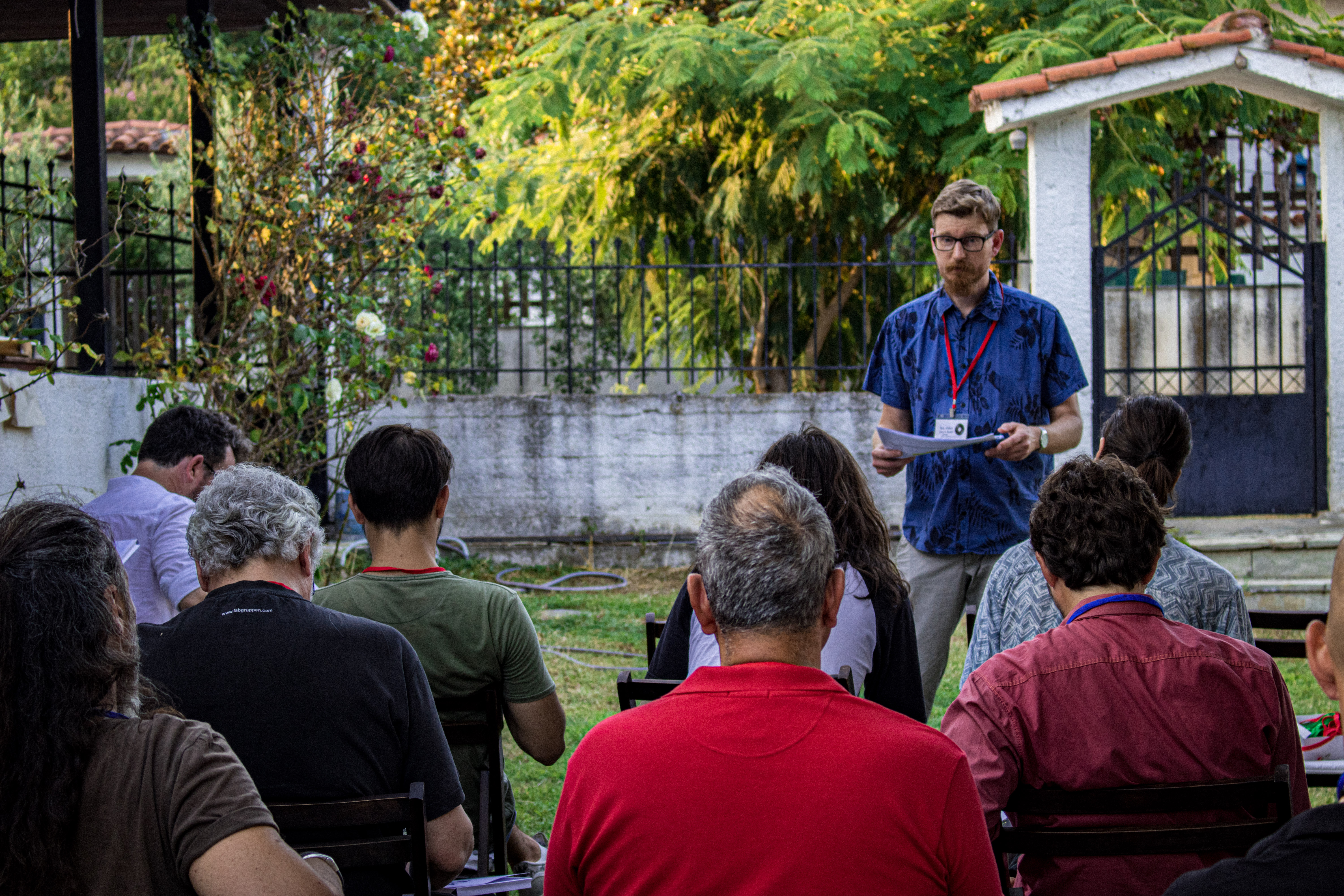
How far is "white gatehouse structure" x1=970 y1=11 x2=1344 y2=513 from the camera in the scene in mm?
7422

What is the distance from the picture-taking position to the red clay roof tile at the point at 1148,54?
732cm

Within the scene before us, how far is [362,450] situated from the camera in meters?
2.73

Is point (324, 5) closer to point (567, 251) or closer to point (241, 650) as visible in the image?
point (567, 251)

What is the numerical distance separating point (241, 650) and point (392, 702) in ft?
0.92

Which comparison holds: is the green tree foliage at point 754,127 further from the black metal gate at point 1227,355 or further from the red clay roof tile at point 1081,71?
the black metal gate at point 1227,355

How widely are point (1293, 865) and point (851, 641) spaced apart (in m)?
1.45

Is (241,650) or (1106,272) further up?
(1106,272)

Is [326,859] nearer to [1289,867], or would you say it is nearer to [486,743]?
[486,743]

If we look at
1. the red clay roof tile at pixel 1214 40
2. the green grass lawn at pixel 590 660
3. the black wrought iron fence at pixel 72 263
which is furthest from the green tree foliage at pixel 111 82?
the red clay roof tile at pixel 1214 40

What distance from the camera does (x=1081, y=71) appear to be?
290 inches

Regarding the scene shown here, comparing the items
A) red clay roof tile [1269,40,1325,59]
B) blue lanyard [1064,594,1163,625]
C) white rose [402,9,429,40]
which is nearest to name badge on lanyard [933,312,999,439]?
blue lanyard [1064,594,1163,625]

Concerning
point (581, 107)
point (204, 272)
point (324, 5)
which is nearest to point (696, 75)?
point (581, 107)

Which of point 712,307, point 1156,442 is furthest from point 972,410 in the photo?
point 712,307

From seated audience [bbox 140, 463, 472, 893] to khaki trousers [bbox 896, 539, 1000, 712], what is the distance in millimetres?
1757
